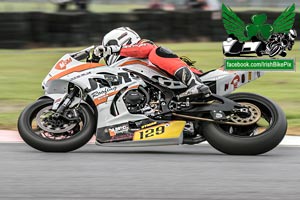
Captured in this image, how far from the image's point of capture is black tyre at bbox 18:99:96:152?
735 cm

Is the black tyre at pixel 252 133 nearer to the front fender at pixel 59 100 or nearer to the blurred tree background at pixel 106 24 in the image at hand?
the front fender at pixel 59 100

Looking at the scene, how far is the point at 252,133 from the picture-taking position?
7.29 meters

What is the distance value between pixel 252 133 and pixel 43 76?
24.1 ft

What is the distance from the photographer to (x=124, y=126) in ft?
24.1

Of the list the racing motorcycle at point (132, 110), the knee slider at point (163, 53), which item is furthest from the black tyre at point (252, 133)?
the knee slider at point (163, 53)

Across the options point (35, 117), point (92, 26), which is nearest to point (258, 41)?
point (35, 117)

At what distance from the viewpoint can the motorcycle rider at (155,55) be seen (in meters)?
7.18

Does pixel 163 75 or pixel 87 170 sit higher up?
pixel 163 75

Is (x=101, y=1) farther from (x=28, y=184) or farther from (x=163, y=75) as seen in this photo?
(x=28, y=184)

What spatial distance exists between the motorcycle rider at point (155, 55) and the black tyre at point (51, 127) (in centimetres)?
60

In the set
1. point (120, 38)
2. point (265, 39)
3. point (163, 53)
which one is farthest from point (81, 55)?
point (265, 39)

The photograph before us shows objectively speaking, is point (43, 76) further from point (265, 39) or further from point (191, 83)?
point (191, 83)

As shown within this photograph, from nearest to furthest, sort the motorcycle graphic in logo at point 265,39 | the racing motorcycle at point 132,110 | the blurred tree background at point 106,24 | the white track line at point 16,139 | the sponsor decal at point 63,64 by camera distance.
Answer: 1. the racing motorcycle at point 132,110
2. the sponsor decal at point 63,64
3. the motorcycle graphic in logo at point 265,39
4. the white track line at point 16,139
5. the blurred tree background at point 106,24

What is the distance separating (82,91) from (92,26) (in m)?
10.1
